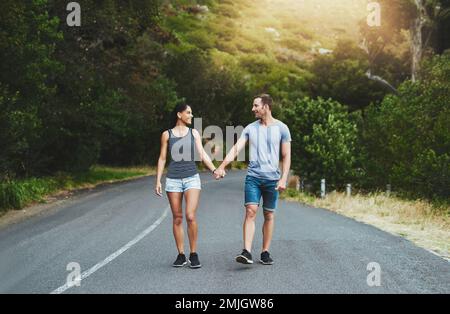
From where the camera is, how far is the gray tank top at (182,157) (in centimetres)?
764

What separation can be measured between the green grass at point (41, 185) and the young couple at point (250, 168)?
889 centimetres

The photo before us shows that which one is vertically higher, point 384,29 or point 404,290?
point 384,29

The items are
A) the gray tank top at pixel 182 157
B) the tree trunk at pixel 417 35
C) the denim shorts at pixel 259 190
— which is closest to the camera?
the gray tank top at pixel 182 157

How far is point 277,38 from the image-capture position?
81.2 metres

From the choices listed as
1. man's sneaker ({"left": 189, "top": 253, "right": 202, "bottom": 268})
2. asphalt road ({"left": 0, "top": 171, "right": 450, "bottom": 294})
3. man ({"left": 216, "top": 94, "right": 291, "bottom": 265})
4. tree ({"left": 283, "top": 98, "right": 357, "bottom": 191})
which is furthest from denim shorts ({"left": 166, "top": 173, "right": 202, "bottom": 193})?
tree ({"left": 283, "top": 98, "right": 357, "bottom": 191})

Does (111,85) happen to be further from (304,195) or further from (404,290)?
(404,290)

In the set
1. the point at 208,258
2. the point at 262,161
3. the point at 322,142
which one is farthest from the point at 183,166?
the point at 322,142

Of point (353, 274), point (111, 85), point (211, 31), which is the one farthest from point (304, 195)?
point (211, 31)

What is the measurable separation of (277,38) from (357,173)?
62.1 meters

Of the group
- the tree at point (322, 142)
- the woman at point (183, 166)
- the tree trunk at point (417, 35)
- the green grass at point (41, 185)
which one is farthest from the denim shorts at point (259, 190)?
the tree trunk at point (417, 35)

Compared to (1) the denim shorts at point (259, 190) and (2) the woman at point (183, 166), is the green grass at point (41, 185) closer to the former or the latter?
(2) the woman at point (183, 166)

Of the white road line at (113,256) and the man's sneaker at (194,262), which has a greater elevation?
the man's sneaker at (194,262)

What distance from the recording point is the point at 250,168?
794 centimetres
